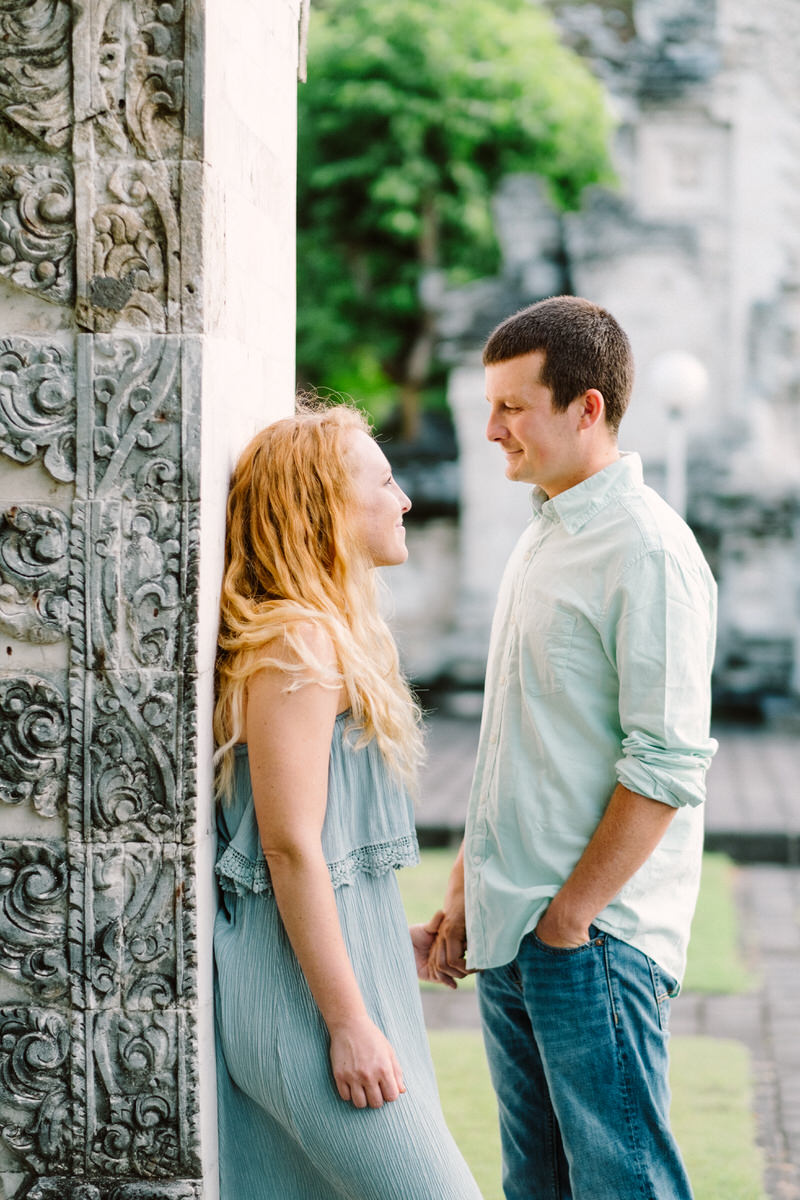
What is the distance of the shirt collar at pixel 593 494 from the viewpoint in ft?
8.07

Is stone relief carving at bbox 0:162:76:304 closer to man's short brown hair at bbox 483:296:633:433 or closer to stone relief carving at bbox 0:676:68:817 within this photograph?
stone relief carving at bbox 0:676:68:817

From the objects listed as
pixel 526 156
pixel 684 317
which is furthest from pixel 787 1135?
pixel 526 156

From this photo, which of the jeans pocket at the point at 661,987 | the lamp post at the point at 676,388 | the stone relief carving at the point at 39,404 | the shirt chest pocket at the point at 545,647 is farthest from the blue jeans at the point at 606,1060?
the lamp post at the point at 676,388

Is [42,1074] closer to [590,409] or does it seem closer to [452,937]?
[452,937]

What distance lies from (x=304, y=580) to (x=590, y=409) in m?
0.60

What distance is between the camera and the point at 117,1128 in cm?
229

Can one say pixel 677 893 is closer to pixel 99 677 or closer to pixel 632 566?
pixel 632 566

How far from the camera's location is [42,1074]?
230 cm

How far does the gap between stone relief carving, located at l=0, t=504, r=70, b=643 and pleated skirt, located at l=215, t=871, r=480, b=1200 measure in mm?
570

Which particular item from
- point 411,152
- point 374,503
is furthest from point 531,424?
point 411,152

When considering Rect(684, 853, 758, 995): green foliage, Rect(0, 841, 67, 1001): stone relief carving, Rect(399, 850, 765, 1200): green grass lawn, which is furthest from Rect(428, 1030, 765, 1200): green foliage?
Rect(0, 841, 67, 1001): stone relief carving

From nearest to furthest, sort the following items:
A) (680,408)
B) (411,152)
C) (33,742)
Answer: (33,742) → (680,408) → (411,152)

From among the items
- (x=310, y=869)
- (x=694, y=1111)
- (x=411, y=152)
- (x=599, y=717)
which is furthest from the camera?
(x=411, y=152)

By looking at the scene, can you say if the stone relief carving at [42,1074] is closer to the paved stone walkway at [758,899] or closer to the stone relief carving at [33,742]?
the stone relief carving at [33,742]
